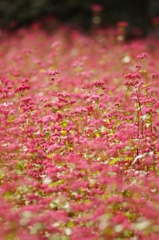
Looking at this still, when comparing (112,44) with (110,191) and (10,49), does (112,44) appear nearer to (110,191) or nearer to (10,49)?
(10,49)

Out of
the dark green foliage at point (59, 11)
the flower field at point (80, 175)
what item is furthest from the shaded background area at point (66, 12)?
the flower field at point (80, 175)

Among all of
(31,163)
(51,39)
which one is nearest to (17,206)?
(31,163)

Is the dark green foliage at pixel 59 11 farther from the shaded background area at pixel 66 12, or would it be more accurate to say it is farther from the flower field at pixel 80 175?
the flower field at pixel 80 175

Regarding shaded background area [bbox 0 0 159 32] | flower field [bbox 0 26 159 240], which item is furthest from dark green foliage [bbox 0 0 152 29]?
flower field [bbox 0 26 159 240]

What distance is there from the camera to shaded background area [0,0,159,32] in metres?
12.7

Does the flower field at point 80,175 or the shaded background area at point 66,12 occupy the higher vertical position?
the flower field at point 80,175

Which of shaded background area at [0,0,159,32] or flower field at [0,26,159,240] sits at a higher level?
flower field at [0,26,159,240]

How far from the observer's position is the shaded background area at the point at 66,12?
41.8 ft

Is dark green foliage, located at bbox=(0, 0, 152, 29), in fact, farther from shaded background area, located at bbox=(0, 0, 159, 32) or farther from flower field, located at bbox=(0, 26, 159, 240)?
flower field, located at bbox=(0, 26, 159, 240)

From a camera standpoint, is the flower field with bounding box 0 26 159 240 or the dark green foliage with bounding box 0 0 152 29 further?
the dark green foliage with bounding box 0 0 152 29

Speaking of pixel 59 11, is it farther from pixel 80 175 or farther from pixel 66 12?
pixel 80 175

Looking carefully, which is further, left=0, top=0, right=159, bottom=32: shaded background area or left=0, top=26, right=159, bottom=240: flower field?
left=0, top=0, right=159, bottom=32: shaded background area

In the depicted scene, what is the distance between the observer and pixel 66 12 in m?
13.1

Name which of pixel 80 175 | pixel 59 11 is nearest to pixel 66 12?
pixel 59 11
